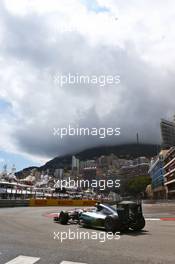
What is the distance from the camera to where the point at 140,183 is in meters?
154

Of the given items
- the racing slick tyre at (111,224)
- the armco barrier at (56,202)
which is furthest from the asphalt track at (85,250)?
the armco barrier at (56,202)

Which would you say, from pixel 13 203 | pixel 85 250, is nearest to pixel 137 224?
pixel 85 250

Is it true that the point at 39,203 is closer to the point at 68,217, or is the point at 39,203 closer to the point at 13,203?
the point at 13,203

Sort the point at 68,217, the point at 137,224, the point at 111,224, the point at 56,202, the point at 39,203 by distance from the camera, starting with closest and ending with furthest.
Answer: the point at 111,224 → the point at 137,224 → the point at 68,217 → the point at 39,203 → the point at 56,202

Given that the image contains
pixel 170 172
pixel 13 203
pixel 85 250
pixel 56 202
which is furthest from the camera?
pixel 170 172

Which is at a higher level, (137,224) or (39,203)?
(137,224)

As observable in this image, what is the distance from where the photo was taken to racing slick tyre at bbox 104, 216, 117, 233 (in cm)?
1358

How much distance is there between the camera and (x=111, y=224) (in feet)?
44.8

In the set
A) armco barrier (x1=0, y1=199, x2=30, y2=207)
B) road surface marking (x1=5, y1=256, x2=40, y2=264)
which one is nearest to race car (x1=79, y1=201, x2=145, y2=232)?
road surface marking (x1=5, y1=256, x2=40, y2=264)

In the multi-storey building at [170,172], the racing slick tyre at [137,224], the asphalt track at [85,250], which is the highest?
the multi-storey building at [170,172]

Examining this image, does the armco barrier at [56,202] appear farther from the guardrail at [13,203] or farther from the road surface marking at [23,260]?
the road surface marking at [23,260]

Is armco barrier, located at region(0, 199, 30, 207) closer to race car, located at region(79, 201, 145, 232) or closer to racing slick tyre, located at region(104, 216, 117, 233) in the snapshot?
race car, located at region(79, 201, 145, 232)

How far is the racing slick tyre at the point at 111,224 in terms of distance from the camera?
44.5 ft

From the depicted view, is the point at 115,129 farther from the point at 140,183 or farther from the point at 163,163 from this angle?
the point at 140,183
